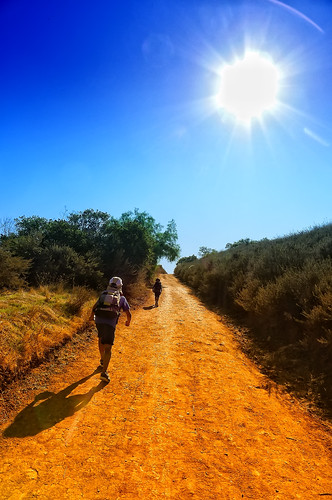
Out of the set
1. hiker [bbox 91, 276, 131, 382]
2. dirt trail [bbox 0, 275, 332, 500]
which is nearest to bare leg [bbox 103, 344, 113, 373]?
hiker [bbox 91, 276, 131, 382]

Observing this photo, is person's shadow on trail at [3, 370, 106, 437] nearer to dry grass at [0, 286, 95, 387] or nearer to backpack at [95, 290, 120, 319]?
dry grass at [0, 286, 95, 387]

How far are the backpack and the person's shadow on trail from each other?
4.45 feet

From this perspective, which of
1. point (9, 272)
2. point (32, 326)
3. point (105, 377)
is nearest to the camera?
point (105, 377)

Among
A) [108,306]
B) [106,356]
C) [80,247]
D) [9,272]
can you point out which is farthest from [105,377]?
[80,247]

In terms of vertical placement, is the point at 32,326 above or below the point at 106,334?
below

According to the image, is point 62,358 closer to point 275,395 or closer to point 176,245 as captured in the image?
point 275,395

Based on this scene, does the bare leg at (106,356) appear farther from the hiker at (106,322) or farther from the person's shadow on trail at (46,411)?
the person's shadow on trail at (46,411)

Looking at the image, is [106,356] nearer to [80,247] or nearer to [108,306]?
[108,306]

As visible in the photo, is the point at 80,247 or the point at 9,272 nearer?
the point at 9,272

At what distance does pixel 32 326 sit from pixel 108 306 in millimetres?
2480

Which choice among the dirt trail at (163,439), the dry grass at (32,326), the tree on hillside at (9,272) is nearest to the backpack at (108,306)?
the dirt trail at (163,439)

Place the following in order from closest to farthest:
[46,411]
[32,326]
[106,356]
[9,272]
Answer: [46,411]
[106,356]
[32,326]
[9,272]

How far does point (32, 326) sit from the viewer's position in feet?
20.0

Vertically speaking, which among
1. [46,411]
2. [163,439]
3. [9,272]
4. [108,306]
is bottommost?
[46,411]
